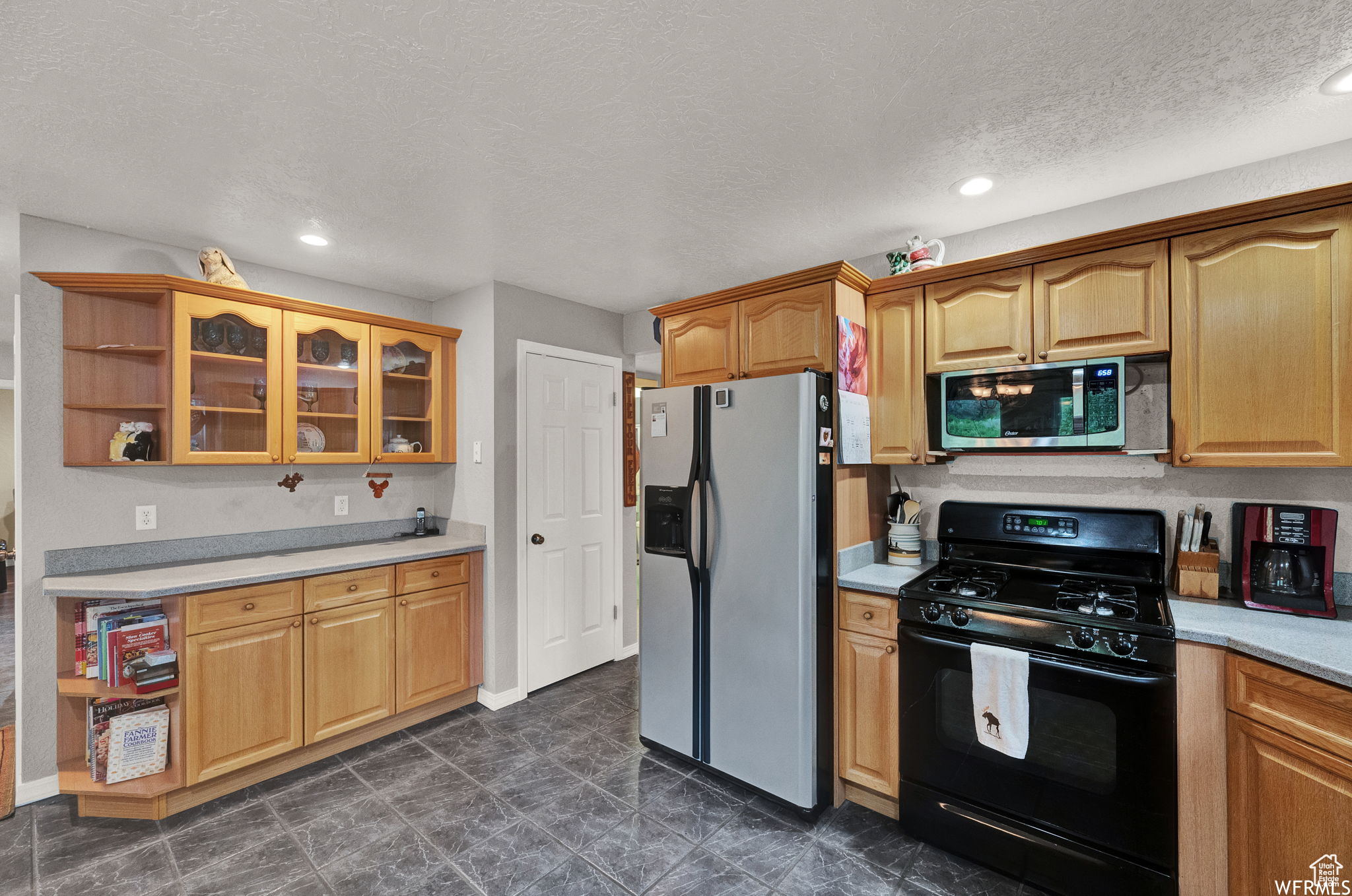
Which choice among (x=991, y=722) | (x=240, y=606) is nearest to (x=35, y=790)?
(x=240, y=606)

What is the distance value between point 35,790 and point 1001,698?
3.78m

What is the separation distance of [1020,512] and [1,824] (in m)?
4.26

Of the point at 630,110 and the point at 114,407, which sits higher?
the point at 630,110

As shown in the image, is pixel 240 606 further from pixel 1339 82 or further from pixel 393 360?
pixel 1339 82

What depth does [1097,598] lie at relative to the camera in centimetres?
199

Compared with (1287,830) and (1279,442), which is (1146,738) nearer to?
(1287,830)

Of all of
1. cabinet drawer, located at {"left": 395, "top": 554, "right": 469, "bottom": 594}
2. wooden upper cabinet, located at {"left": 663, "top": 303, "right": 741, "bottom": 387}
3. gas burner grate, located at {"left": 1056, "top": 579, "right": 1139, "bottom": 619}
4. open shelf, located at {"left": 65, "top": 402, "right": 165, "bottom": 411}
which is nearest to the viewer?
gas burner grate, located at {"left": 1056, "top": 579, "right": 1139, "bottom": 619}

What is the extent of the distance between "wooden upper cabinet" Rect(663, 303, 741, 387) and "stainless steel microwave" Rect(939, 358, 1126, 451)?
93 cm

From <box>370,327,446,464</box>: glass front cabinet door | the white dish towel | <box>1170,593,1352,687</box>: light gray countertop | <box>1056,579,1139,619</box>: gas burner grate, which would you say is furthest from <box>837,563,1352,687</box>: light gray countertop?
<box>370,327,446,464</box>: glass front cabinet door

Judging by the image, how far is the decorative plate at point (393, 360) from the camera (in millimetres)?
3257

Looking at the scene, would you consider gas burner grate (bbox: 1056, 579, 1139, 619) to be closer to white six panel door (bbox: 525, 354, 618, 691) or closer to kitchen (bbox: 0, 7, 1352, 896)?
kitchen (bbox: 0, 7, 1352, 896)

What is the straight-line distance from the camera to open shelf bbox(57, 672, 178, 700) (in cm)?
228

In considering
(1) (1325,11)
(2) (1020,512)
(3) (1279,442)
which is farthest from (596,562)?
(1) (1325,11)

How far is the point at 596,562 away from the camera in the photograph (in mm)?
3830
